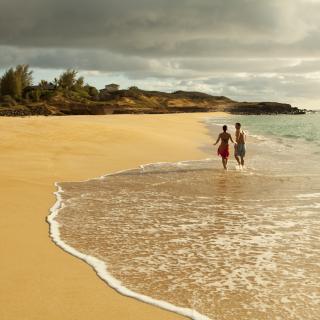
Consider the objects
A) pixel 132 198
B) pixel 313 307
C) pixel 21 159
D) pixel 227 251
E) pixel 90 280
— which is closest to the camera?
pixel 313 307

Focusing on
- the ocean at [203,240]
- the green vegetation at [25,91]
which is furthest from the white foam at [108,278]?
the green vegetation at [25,91]

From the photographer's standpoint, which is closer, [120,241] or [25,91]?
[120,241]

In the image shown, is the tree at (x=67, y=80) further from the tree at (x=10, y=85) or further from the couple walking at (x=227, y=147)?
the couple walking at (x=227, y=147)

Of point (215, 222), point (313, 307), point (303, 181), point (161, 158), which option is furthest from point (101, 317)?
point (161, 158)

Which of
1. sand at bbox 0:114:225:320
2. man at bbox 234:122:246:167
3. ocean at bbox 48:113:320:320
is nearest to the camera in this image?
sand at bbox 0:114:225:320

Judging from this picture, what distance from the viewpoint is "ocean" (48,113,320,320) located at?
5574 mm

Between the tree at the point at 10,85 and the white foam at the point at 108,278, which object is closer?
the white foam at the point at 108,278

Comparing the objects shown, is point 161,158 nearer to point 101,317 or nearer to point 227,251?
point 227,251

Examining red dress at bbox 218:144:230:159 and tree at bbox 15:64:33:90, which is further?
tree at bbox 15:64:33:90

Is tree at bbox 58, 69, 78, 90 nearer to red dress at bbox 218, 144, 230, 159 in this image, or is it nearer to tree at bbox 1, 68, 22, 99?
tree at bbox 1, 68, 22, 99

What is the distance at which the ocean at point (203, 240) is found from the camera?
557 cm

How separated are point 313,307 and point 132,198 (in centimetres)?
694

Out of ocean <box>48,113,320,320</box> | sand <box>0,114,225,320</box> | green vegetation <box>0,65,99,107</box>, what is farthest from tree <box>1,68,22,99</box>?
ocean <box>48,113,320,320</box>

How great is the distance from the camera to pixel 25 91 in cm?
9012
